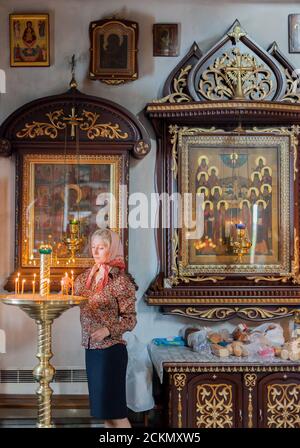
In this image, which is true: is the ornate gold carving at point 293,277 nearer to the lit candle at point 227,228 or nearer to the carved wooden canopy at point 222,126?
the carved wooden canopy at point 222,126

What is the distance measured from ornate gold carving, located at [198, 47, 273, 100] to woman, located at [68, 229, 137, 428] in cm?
172

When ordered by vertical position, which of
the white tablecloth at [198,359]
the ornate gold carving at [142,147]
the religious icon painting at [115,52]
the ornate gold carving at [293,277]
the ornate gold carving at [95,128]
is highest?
the religious icon painting at [115,52]

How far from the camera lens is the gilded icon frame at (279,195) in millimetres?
4941

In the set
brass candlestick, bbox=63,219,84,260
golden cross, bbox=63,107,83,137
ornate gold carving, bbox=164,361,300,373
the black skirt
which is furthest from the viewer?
golden cross, bbox=63,107,83,137

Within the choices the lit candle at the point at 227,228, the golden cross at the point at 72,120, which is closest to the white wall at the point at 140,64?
the golden cross at the point at 72,120

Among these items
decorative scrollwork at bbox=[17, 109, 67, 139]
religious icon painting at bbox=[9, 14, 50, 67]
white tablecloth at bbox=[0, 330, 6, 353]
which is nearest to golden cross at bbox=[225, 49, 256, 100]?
decorative scrollwork at bbox=[17, 109, 67, 139]

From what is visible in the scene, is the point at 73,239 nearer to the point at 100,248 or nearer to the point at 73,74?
the point at 100,248

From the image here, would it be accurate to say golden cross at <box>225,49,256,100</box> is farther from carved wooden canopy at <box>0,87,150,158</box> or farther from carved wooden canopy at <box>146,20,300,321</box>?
carved wooden canopy at <box>0,87,150,158</box>

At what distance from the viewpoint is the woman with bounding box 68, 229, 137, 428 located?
383cm

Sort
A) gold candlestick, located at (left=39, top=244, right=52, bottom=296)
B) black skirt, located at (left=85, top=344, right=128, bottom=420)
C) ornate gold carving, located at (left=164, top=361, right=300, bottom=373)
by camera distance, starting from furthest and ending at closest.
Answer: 1. ornate gold carving, located at (left=164, top=361, right=300, bottom=373)
2. black skirt, located at (left=85, top=344, right=128, bottom=420)
3. gold candlestick, located at (left=39, top=244, right=52, bottom=296)

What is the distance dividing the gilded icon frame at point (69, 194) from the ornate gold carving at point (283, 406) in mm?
1678

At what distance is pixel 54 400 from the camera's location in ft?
15.7

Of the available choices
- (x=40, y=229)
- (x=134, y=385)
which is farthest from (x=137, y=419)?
(x=40, y=229)

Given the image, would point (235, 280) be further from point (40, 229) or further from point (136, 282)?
point (40, 229)
